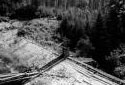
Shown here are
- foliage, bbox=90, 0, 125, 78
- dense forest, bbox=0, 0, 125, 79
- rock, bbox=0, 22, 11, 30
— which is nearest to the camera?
dense forest, bbox=0, 0, 125, 79

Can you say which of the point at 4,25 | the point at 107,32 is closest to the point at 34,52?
the point at 107,32

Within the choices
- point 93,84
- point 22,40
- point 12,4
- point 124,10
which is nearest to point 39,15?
point 12,4

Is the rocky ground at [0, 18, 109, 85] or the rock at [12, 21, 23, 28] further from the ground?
the rock at [12, 21, 23, 28]

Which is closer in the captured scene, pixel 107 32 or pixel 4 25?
pixel 107 32

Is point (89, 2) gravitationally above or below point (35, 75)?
above

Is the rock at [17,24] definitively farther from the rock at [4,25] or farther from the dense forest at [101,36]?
the dense forest at [101,36]

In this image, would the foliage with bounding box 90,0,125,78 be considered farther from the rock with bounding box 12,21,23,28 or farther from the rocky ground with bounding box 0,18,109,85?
the rock with bounding box 12,21,23,28

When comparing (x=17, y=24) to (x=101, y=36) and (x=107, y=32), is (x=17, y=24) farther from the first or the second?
(x=107, y=32)

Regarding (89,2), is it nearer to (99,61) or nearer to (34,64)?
(99,61)

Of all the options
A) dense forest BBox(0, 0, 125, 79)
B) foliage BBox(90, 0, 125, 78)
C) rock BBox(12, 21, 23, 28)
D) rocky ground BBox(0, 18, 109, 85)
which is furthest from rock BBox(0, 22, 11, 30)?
foliage BBox(90, 0, 125, 78)

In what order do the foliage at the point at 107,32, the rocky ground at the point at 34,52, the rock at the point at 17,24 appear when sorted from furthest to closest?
1. the rock at the point at 17,24
2. the foliage at the point at 107,32
3. the rocky ground at the point at 34,52

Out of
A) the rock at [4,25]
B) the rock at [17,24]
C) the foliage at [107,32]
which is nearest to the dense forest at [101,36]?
the foliage at [107,32]
